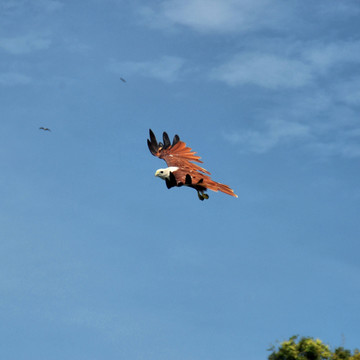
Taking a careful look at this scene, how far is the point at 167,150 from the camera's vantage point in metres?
30.2

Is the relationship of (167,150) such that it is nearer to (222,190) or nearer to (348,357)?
(222,190)

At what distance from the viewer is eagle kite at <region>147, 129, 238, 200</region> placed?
26984 mm

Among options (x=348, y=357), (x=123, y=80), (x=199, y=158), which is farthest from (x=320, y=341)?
(x=123, y=80)

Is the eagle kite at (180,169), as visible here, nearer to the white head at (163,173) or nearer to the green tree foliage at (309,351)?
the white head at (163,173)

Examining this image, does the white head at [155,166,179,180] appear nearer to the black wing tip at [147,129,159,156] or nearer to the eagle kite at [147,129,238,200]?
the eagle kite at [147,129,238,200]

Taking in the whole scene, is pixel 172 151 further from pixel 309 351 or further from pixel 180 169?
pixel 309 351

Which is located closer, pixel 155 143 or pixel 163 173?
pixel 163 173

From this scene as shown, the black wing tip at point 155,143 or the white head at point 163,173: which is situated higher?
the black wing tip at point 155,143

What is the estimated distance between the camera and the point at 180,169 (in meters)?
28.1

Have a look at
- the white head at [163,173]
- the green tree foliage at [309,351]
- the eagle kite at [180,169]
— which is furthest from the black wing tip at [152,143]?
the green tree foliage at [309,351]

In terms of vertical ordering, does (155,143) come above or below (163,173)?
above

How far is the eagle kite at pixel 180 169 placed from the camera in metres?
27.0

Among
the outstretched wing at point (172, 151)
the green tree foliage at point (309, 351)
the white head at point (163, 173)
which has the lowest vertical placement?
the green tree foliage at point (309, 351)

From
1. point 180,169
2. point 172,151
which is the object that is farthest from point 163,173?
point 172,151
